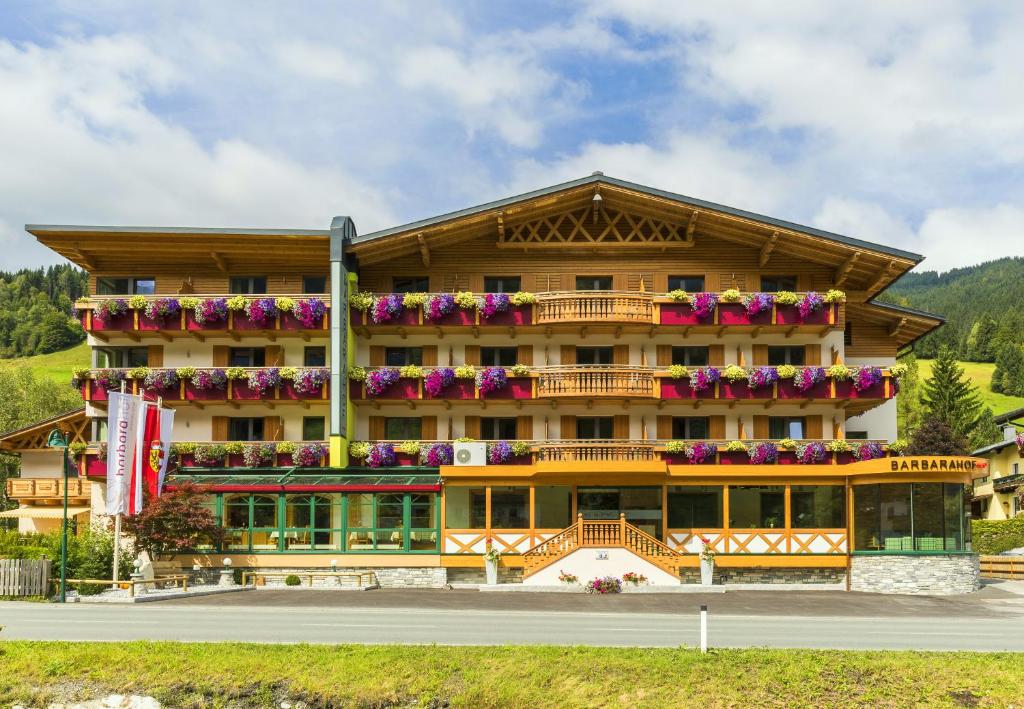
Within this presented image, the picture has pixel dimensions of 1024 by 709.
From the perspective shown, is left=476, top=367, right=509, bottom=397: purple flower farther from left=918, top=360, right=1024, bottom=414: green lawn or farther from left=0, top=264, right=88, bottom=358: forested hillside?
left=0, top=264, right=88, bottom=358: forested hillside

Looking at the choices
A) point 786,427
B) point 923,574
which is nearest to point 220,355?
point 786,427

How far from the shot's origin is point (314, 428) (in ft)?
147

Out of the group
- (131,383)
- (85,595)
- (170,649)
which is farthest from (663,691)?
(131,383)

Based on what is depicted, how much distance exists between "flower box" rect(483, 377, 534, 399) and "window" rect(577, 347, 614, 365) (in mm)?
3021

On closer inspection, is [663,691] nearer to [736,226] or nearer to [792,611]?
[792,611]

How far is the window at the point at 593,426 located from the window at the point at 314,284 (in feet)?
39.6

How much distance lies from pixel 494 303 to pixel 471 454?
616 centimetres

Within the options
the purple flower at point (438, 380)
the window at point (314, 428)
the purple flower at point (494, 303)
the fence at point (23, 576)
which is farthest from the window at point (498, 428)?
the fence at point (23, 576)

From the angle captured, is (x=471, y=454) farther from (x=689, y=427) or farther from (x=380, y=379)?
(x=689, y=427)

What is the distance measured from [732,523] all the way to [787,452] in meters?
4.33

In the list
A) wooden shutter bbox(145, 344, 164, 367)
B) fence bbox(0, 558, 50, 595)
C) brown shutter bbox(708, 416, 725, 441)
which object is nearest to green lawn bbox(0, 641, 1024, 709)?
fence bbox(0, 558, 50, 595)

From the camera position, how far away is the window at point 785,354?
149 ft

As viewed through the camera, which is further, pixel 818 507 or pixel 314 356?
pixel 314 356

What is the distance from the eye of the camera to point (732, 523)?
4056 cm
